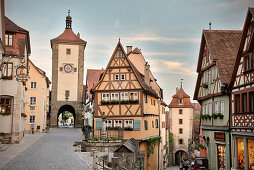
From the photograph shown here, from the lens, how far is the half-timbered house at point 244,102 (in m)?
19.1

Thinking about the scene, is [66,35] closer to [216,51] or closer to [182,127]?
[182,127]

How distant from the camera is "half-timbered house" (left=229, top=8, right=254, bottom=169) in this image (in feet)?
62.6

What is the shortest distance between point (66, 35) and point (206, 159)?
159 feet

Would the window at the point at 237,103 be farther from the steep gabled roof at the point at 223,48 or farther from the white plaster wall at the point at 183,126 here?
the white plaster wall at the point at 183,126

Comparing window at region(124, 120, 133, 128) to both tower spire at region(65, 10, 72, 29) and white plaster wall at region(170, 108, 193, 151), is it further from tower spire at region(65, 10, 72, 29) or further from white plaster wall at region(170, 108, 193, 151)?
tower spire at region(65, 10, 72, 29)

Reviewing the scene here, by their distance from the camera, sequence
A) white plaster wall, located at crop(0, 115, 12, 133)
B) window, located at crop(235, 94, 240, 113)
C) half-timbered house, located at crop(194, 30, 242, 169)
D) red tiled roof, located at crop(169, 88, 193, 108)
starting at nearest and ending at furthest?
1. window, located at crop(235, 94, 240, 113)
2. half-timbered house, located at crop(194, 30, 242, 169)
3. white plaster wall, located at crop(0, 115, 12, 133)
4. red tiled roof, located at crop(169, 88, 193, 108)

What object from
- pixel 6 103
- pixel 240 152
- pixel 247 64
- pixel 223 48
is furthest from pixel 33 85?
pixel 247 64

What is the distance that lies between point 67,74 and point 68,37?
7664mm

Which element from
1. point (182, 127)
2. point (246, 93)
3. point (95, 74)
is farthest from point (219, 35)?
point (95, 74)

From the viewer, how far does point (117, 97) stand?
111 ft

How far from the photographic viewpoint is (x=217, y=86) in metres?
24.0

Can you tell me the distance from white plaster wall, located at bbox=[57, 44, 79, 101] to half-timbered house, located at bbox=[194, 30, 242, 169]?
4227 centimetres

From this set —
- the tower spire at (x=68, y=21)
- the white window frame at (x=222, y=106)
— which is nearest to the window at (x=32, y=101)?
the tower spire at (x=68, y=21)

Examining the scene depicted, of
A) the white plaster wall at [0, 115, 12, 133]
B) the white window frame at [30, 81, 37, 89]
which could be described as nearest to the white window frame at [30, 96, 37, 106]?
the white window frame at [30, 81, 37, 89]
